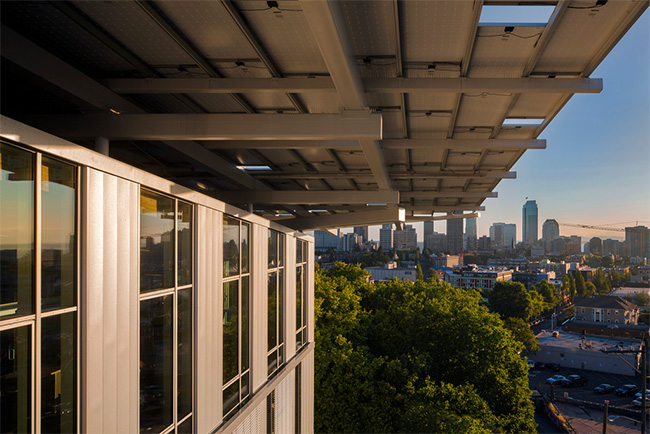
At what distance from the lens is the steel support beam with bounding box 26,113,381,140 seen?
5660mm

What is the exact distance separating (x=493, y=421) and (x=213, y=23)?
57.0 ft

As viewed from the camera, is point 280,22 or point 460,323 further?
point 460,323

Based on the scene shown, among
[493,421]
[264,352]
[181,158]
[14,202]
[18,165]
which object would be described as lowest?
[493,421]

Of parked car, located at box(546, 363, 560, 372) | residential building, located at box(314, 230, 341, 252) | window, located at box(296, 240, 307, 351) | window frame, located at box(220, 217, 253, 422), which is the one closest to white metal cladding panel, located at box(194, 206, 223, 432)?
window frame, located at box(220, 217, 253, 422)

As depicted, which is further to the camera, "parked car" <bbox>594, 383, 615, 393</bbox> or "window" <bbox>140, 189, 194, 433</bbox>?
"parked car" <bbox>594, 383, 615, 393</bbox>

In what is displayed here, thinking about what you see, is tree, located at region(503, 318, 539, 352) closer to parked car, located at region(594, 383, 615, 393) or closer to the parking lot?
the parking lot

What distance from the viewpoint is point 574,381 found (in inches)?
2005

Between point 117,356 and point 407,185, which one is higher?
point 407,185

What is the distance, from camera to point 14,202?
3635 millimetres

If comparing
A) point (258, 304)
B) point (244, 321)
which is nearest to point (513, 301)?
point (258, 304)

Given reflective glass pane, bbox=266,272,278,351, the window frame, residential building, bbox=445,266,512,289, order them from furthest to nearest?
residential building, bbox=445,266,512,289 → reflective glass pane, bbox=266,272,278,351 → the window frame

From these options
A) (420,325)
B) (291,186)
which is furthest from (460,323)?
(291,186)

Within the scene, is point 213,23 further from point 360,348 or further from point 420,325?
point 420,325

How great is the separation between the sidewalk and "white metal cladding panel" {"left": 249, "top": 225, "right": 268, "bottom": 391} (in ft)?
117
